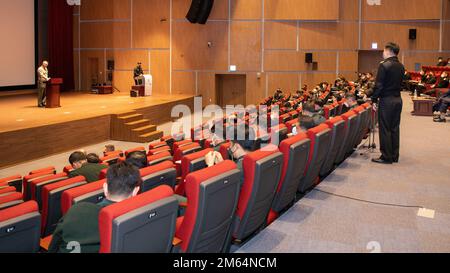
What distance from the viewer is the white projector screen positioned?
48.3 feet

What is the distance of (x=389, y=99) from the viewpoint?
20.5 ft

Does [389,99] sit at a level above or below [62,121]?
above

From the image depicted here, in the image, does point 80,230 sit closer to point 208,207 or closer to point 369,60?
point 208,207

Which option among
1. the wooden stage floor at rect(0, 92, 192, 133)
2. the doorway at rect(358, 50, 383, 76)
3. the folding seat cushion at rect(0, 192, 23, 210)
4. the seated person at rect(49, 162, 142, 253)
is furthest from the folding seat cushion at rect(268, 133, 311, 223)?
the doorway at rect(358, 50, 383, 76)

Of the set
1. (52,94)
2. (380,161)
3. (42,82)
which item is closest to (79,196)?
(380,161)

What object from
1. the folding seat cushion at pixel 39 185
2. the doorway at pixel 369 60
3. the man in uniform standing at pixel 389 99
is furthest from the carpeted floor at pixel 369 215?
the doorway at pixel 369 60

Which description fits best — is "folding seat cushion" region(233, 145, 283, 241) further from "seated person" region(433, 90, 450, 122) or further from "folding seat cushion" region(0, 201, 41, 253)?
"seated person" region(433, 90, 450, 122)

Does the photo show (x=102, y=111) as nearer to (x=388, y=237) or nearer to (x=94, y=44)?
(x=94, y=44)

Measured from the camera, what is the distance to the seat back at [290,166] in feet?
12.6

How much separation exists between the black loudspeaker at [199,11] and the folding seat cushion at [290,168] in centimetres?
1322

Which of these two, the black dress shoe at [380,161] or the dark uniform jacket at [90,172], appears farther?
the black dress shoe at [380,161]

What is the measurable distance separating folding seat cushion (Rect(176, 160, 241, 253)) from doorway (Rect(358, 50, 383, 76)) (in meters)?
15.0

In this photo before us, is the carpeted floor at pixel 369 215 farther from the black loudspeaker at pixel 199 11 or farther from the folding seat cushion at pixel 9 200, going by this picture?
the black loudspeaker at pixel 199 11

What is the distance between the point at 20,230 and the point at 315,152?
267 cm
